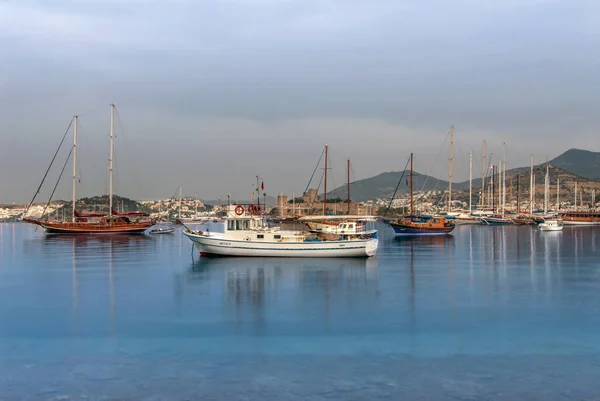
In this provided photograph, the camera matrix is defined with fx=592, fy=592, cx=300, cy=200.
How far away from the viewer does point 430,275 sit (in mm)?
38188

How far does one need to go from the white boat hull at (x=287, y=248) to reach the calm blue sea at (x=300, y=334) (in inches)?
193

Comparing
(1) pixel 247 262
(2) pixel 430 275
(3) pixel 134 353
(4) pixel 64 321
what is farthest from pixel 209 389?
(1) pixel 247 262

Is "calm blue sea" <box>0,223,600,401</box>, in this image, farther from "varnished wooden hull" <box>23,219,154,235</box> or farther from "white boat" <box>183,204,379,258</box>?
"varnished wooden hull" <box>23,219,154,235</box>

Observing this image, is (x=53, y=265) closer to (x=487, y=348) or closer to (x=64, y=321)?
(x=64, y=321)

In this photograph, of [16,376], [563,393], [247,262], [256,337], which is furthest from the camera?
[247,262]

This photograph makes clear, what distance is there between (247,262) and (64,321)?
21.4 metres

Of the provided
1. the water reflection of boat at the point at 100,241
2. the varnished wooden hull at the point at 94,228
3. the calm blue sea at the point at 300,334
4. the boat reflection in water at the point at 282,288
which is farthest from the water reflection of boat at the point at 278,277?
the varnished wooden hull at the point at 94,228

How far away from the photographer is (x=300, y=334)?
21312mm

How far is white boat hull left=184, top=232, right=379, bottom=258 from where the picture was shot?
45.8m

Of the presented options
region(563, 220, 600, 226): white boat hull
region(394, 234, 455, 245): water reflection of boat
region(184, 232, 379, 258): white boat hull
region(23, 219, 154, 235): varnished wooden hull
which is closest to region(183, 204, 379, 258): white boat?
region(184, 232, 379, 258): white boat hull

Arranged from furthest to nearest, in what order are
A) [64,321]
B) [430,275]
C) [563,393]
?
[430,275]
[64,321]
[563,393]

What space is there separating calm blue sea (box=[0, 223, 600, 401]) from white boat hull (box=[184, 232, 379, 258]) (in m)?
4.91

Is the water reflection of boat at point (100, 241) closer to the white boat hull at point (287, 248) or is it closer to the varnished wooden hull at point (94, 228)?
the varnished wooden hull at point (94, 228)

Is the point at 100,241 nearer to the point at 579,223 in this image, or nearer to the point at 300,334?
the point at 300,334
